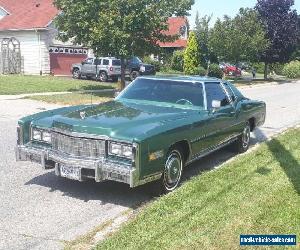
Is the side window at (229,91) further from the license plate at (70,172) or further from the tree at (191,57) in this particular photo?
the tree at (191,57)

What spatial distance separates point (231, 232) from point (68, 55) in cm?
3282

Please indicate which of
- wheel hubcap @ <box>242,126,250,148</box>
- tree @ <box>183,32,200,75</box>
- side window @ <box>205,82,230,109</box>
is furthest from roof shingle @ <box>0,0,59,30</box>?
side window @ <box>205,82,230,109</box>

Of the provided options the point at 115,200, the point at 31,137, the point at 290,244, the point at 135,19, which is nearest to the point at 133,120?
the point at 115,200

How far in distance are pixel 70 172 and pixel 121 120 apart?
3.20ft

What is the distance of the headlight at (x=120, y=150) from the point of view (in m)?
5.68

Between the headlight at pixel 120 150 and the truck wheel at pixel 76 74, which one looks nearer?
the headlight at pixel 120 150

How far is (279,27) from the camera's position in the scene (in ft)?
135

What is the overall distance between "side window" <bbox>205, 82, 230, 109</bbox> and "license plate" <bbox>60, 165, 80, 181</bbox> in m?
2.69

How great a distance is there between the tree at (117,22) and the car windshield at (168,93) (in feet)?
39.5

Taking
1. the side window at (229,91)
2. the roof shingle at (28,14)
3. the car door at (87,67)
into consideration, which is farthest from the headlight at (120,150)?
the roof shingle at (28,14)

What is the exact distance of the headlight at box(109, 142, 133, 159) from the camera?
5.68 metres

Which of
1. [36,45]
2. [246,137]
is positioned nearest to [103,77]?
[36,45]

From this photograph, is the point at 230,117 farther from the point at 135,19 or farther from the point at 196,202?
the point at 135,19

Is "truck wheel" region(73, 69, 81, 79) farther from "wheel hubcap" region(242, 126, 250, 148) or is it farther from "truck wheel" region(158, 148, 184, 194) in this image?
"truck wheel" region(158, 148, 184, 194)
